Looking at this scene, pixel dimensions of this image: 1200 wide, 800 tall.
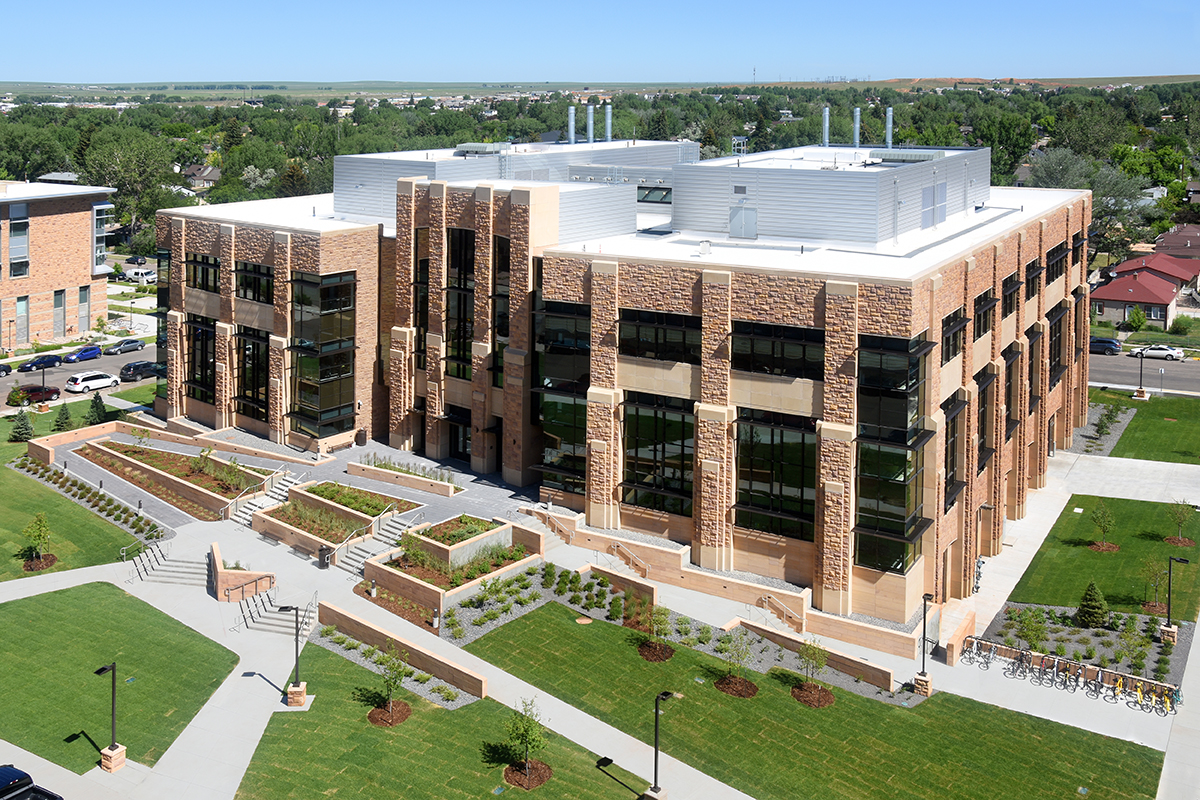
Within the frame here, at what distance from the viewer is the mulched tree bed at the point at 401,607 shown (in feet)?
157

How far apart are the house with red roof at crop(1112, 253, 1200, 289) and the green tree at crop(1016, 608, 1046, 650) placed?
76.8 metres

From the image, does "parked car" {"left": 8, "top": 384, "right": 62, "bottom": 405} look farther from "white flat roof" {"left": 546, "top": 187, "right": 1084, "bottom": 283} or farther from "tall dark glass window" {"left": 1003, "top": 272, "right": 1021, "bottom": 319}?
"tall dark glass window" {"left": 1003, "top": 272, "right": 1021, "bottom": 319}

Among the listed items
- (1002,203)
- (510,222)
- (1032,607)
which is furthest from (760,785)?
(1002,203)

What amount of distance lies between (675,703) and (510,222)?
25482 millimetres

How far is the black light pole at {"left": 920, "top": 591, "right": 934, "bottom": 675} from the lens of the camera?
45.8m

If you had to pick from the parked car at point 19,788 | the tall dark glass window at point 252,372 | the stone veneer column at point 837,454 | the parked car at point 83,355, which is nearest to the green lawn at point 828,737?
the stone veneer column at point 837,454

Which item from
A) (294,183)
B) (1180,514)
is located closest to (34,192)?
(294,183)

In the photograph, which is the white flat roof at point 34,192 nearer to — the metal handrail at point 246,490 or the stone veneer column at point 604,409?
the metal handrail at point 246,490

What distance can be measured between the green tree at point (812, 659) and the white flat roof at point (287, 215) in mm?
33194

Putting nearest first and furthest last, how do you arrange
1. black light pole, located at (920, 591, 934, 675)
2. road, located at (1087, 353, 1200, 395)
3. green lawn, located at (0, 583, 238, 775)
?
green lawn, located at (0, 583, 238, 775)
black light pole, located at (920, 591, 934, 675)
road, located at (1087, 353, 1200, 395)

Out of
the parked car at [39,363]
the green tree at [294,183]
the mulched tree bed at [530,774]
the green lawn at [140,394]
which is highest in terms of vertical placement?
the green tree at [294,183]

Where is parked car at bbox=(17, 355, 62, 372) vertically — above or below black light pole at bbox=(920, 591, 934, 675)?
above

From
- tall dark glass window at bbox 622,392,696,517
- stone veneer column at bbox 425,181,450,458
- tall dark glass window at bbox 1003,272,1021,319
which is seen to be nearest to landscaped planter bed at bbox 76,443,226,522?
stone veneer column at bbox 425,181,450,458

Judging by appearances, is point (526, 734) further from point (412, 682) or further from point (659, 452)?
point (659, 452)
